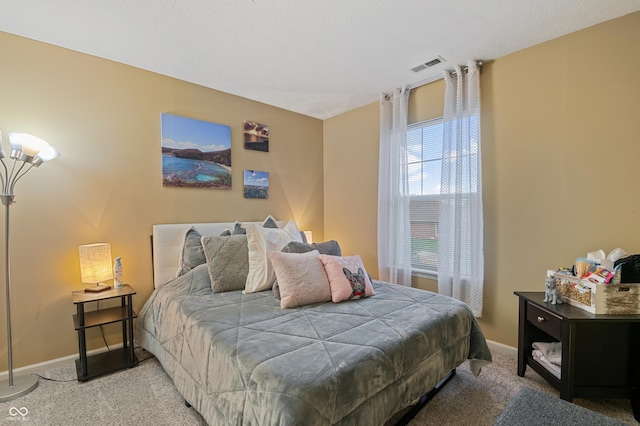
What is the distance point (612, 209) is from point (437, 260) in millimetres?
1334

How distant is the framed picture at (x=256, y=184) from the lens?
132 inches

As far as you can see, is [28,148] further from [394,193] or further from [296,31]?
[394,193]

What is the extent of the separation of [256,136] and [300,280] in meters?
2.04

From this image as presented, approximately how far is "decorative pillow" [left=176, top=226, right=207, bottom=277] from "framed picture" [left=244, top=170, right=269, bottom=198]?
2.78 ft

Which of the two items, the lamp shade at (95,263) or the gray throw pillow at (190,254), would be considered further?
the gray throw pillow at (190,254)

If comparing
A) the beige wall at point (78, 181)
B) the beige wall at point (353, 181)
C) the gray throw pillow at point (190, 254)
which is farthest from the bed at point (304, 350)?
the beige wall at point (353, 181)

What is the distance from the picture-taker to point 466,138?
268 centimetres

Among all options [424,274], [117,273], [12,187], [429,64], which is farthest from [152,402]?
[429,64]

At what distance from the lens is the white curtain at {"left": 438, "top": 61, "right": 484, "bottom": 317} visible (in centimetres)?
262

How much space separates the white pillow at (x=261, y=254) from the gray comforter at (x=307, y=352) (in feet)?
0.42

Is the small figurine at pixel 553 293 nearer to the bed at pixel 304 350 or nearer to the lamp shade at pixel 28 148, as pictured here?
the bed at pixel 304 350

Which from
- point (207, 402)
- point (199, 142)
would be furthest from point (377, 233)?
point (207, 402)

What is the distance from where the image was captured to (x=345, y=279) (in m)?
2.14

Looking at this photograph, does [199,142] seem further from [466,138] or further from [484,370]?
[484,370]
